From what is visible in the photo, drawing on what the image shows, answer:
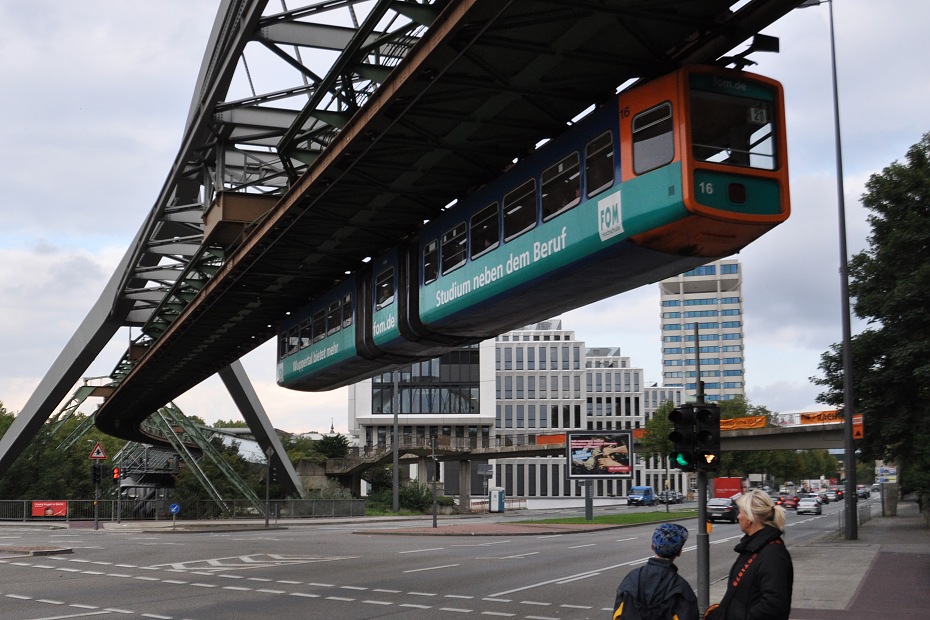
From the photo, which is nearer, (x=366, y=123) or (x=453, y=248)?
(x=366, y=123)

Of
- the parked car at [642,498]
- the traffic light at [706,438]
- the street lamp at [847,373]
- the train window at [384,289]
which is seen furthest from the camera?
the parked car at [642,498]

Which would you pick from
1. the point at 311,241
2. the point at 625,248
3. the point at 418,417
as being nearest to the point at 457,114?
the point at 625,248

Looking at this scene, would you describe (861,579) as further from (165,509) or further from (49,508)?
(165,509)

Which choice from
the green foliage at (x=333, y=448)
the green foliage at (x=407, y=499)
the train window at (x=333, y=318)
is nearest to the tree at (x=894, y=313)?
the train window at (x=333, y=318)

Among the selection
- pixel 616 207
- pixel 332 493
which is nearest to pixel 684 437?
pixel 616 207

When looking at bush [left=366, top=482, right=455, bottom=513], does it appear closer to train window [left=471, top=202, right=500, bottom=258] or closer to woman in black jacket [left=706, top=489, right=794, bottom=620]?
train window [left=471, top=202, right=500, bottom=258]

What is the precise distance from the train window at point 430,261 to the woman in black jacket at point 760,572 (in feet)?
44.0

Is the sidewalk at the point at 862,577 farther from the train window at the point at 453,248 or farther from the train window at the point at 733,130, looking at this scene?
→ the train window at the point at 453,248

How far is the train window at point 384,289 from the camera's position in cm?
2127

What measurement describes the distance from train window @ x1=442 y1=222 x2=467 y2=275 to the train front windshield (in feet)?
20.7

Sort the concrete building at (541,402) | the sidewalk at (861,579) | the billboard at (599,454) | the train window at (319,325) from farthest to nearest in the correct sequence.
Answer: the concrete building at (541,402)
the billboard at (599,454)
the train window at (319,325)
the sidewalk at (861,579)

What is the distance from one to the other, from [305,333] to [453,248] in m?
11.2

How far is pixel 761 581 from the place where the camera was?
5168 millimetres

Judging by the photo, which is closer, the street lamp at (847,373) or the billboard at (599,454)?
the street lamp at (847,373)
